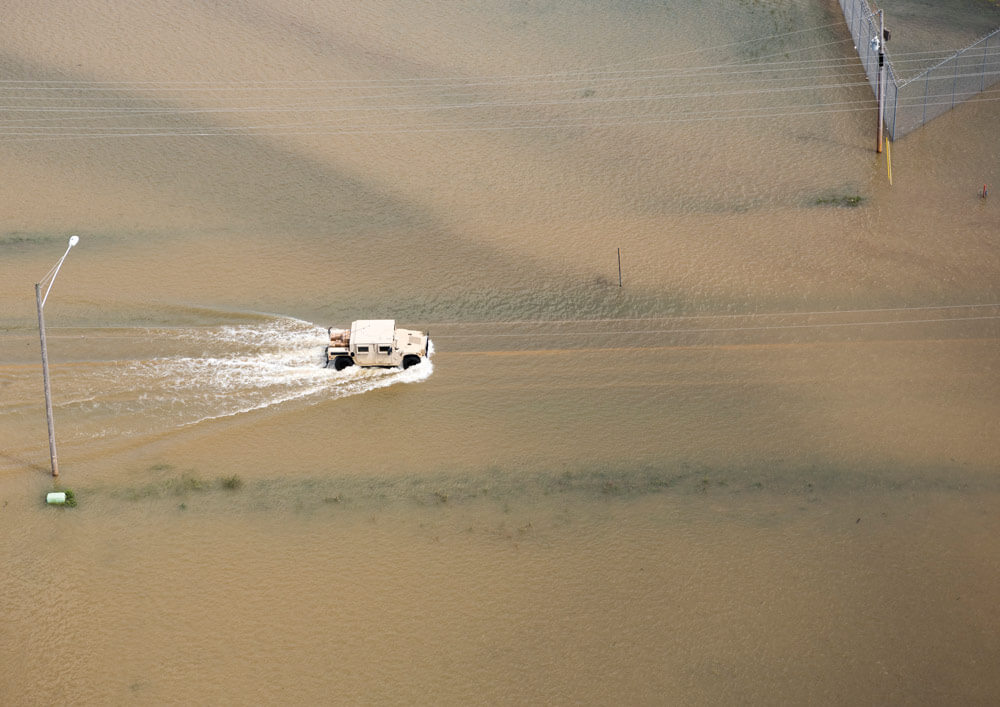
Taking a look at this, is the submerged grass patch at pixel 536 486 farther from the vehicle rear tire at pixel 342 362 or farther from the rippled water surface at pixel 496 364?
the vehicle rear tire at pixel 342 362

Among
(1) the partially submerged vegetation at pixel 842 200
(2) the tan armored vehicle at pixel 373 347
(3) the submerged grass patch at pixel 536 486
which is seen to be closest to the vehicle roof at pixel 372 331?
(2) the tan armored vehicle at pixel 373 347

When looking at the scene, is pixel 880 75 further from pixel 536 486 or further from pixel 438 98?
pixel 536 486

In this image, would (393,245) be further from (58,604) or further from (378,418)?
(58,604)

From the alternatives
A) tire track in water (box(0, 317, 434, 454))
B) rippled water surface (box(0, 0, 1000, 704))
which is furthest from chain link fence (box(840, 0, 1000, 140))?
tire track in water (box(0, 317, 434, 454))

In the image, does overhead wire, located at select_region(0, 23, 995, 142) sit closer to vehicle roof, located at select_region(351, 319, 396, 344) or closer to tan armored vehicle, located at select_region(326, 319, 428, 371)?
vehicle roof, located at select_region(351, 319, 396, 344)

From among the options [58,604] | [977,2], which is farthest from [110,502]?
[977,2]

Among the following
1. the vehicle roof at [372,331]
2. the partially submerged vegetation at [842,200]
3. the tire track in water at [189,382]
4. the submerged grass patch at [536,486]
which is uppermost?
the partially submerged vegetation at [842,200]

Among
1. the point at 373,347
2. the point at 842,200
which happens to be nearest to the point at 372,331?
the point at 373,347
